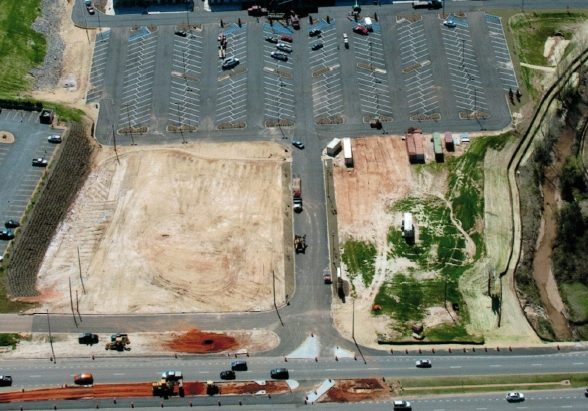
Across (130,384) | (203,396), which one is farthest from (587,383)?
(130,384)

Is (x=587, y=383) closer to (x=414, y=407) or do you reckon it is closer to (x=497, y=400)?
(x=497, y=400)

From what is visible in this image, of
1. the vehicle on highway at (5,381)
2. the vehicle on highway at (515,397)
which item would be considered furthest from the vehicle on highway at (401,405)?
the vehicle on highway at (5,381)

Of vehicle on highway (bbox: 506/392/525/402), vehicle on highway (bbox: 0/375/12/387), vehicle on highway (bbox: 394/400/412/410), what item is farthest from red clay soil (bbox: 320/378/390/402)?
vehicle on highway (bbox: 0/375/12/387)

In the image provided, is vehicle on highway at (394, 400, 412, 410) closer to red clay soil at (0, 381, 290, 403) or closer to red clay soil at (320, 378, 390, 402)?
red clay soil at (320, 378, 390, 402)

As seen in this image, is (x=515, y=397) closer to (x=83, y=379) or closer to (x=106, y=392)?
(x=106, y=392)

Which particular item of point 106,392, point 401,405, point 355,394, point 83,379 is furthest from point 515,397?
point 83,379

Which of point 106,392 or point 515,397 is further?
point 106,392

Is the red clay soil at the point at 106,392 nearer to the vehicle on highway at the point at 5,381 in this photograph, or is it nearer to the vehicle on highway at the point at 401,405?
the vehicle on highway at the point at 5,381

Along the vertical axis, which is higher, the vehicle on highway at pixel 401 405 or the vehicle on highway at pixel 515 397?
the vehicle on highway at pixel 515 397

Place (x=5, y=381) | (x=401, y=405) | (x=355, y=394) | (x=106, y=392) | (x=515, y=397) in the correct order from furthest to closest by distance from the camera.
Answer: (x=5, y=381), (x=355, y=394), (x=106, y=392), (x=515, y=397), (x=401, y=405)

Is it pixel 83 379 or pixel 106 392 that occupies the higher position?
pixel 83 379

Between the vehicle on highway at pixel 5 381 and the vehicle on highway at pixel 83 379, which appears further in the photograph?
the vehicle on highway at pixel 83 379
